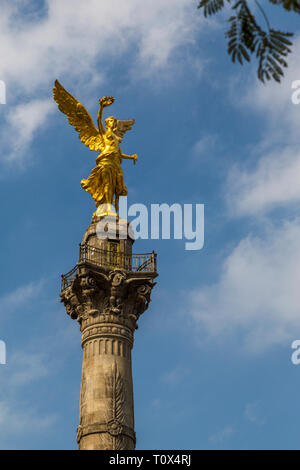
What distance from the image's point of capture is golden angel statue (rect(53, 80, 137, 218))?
36.8 metres

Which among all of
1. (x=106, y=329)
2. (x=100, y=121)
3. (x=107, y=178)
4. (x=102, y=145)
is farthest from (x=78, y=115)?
(x=106, y=329)

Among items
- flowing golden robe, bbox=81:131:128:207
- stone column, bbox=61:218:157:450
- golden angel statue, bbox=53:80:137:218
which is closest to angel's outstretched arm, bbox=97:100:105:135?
golden angel statue, bbox=53:80:137:218

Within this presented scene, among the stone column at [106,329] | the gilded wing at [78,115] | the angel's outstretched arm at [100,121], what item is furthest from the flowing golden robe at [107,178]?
the stone column at [106,329]

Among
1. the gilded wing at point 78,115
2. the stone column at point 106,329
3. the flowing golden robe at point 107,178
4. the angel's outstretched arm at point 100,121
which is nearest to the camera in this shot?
the stone column at point 106,329

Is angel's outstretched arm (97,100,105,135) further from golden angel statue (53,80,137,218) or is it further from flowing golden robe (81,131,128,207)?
flowing golden robe (81,131,128,207)

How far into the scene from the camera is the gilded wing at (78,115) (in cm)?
3862

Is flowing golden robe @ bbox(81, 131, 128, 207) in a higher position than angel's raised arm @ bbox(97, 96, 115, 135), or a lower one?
lower

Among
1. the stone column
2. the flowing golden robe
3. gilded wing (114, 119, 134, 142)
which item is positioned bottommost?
the stone column

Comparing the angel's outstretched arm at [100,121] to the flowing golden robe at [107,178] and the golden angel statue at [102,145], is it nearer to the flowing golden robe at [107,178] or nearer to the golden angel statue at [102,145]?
the golden angel statue at [102,145]

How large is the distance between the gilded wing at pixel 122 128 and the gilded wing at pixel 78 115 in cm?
96

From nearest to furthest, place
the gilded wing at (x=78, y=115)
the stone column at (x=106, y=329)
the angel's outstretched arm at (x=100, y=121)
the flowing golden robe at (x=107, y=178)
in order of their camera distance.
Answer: the stone column at (x=106, y=329)
the flowing golden robe at (x=107, y=178)
the angel's outstretched arm at (x=100, y=121)
the gilded wing at (x=78, y=115)

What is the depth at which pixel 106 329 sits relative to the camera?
3228 cm

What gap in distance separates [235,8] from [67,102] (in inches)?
1215
